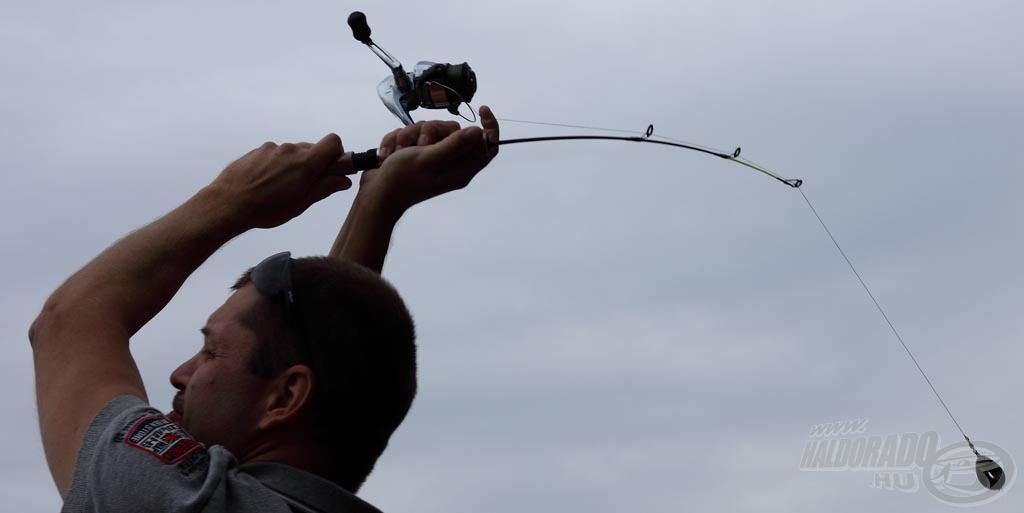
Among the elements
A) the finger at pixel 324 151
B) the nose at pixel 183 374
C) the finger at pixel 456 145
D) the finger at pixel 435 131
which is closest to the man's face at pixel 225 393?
the nose at pixel 183 374

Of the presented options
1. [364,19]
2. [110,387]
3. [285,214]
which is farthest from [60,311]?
[364,19]

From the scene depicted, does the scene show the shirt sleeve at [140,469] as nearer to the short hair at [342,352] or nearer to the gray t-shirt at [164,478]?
the gray t-shirt at [164,478]

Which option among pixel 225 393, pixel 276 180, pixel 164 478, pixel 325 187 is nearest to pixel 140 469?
pixel 164 478

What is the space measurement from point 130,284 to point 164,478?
1.88 feet

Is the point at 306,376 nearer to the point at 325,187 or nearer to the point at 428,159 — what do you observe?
the point at 325,187

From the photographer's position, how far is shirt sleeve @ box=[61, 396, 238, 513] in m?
2.40

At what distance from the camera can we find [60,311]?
2.71m

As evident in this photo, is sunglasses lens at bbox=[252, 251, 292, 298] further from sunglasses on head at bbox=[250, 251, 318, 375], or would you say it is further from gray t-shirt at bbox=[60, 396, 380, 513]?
→ gray t-shirt at bbox=[60, 396, 380, 513]

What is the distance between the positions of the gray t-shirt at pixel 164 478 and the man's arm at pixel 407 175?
3.64 feet

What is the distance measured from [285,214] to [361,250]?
0.53 metres

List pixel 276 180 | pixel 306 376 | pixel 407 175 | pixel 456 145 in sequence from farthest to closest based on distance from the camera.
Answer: pixel 407 175, pixel 456 145, pixel 276 180, pixel 306 376

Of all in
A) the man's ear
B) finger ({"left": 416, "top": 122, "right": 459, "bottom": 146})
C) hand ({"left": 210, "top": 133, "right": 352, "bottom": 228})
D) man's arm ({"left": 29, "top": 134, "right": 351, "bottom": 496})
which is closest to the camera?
man's arm ({"left": 29, "top": 134, "right": 351, "bottom": 496})

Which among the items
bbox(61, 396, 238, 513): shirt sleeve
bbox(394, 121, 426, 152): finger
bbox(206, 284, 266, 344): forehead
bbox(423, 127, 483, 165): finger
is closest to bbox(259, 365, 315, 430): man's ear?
bbox(206, 284, 266, 344): forehead

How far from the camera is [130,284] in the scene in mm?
2809
